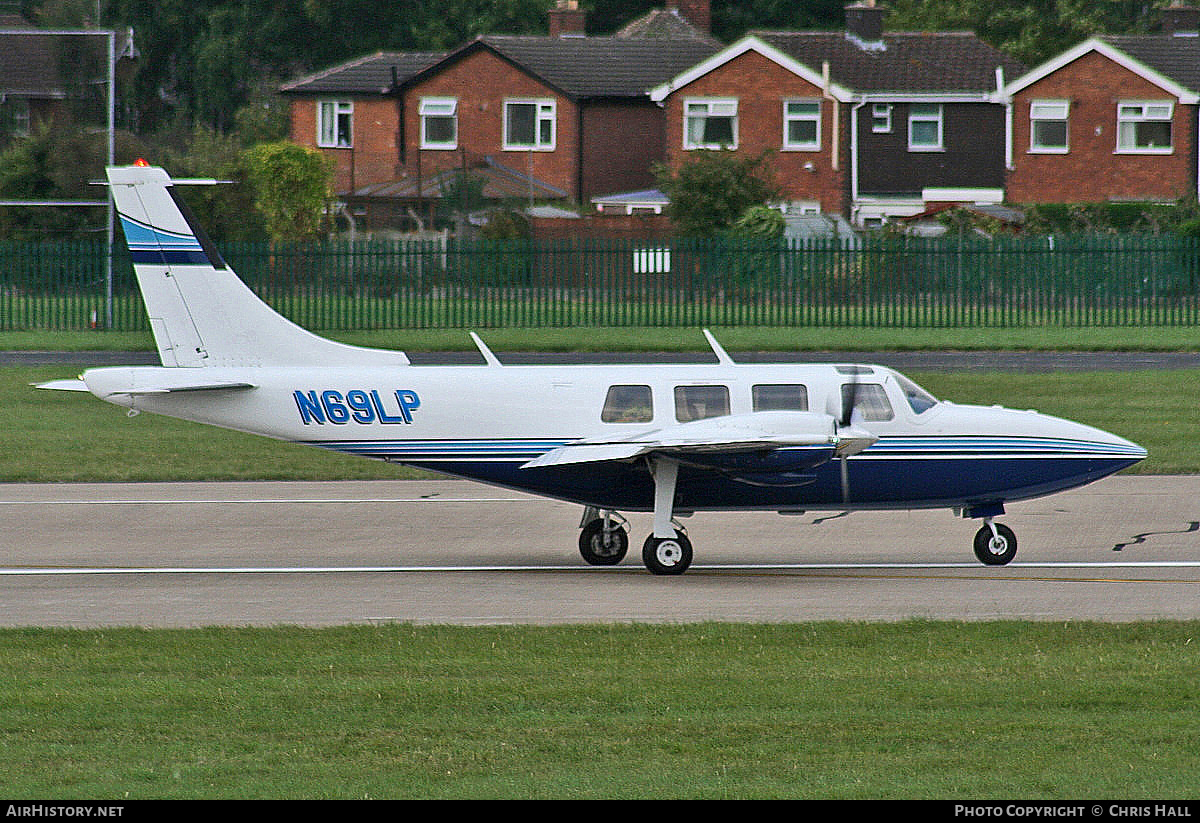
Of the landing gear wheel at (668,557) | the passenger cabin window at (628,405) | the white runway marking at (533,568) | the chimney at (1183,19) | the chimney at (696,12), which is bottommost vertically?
the white runway marking at (533,568)

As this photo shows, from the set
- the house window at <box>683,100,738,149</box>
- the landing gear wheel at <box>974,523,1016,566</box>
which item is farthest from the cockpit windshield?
the house window at <box>683,100,738,149</box>

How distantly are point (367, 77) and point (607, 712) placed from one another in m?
58.8

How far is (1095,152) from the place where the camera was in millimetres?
58906

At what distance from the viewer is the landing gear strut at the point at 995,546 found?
16.0 metres

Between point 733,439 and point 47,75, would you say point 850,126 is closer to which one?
point 47,75

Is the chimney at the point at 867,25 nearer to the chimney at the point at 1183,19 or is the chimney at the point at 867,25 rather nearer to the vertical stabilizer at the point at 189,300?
the chimney at the point at 1183,19

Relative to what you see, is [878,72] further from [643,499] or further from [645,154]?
[643,499]

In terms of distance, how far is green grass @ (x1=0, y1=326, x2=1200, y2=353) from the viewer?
3834 centimetres

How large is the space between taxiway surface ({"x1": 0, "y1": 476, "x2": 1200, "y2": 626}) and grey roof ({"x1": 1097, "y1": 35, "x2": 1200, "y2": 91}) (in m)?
41.7

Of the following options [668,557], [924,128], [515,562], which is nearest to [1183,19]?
[924,128]

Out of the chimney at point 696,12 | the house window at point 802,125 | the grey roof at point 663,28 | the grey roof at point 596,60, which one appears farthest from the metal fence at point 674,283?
the chimney at point 696,12

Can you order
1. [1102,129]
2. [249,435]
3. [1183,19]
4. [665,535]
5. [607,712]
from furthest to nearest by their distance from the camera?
[1183,19] → [1102,129] → [249,435] → [665,535] → [607,712]

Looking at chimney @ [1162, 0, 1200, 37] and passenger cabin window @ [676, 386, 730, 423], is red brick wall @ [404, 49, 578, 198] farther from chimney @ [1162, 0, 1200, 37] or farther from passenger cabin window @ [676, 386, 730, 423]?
passenger cabin window @ [676, 386, 730, 423]

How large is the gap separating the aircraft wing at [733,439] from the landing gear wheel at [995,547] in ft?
5.71
